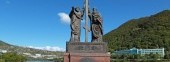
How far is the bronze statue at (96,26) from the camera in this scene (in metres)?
19.1

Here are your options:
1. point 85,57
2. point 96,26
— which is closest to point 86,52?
point 85,57

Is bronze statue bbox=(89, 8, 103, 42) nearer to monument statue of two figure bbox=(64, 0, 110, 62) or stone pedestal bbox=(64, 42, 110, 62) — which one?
monument statue of two figure bbox=(64, 0, 110, 62)

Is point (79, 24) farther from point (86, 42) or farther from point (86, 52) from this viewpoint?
point (86, 52)

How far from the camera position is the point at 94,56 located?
60.6 ft

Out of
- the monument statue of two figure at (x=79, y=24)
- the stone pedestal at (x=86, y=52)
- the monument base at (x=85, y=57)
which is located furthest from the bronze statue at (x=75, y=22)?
the monument base at (x=85, y=57)

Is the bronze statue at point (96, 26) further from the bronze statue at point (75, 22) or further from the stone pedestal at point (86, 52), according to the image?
the bronze statue at point (75, 22)

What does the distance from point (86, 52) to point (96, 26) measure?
1.47 m

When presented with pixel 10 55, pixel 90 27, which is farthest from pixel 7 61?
pixel 90 27

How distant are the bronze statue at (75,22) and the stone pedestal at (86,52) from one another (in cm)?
42

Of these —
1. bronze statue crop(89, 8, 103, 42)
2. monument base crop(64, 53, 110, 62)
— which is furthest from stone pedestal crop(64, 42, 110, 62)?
bronze statue crop(89, 8, 103, 42)

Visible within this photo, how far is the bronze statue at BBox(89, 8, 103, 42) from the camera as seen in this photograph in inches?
754

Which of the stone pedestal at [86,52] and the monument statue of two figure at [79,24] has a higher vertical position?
the monument statue of two figure at [79,24]

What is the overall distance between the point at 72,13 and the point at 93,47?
194 cm

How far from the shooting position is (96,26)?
1934 cm
